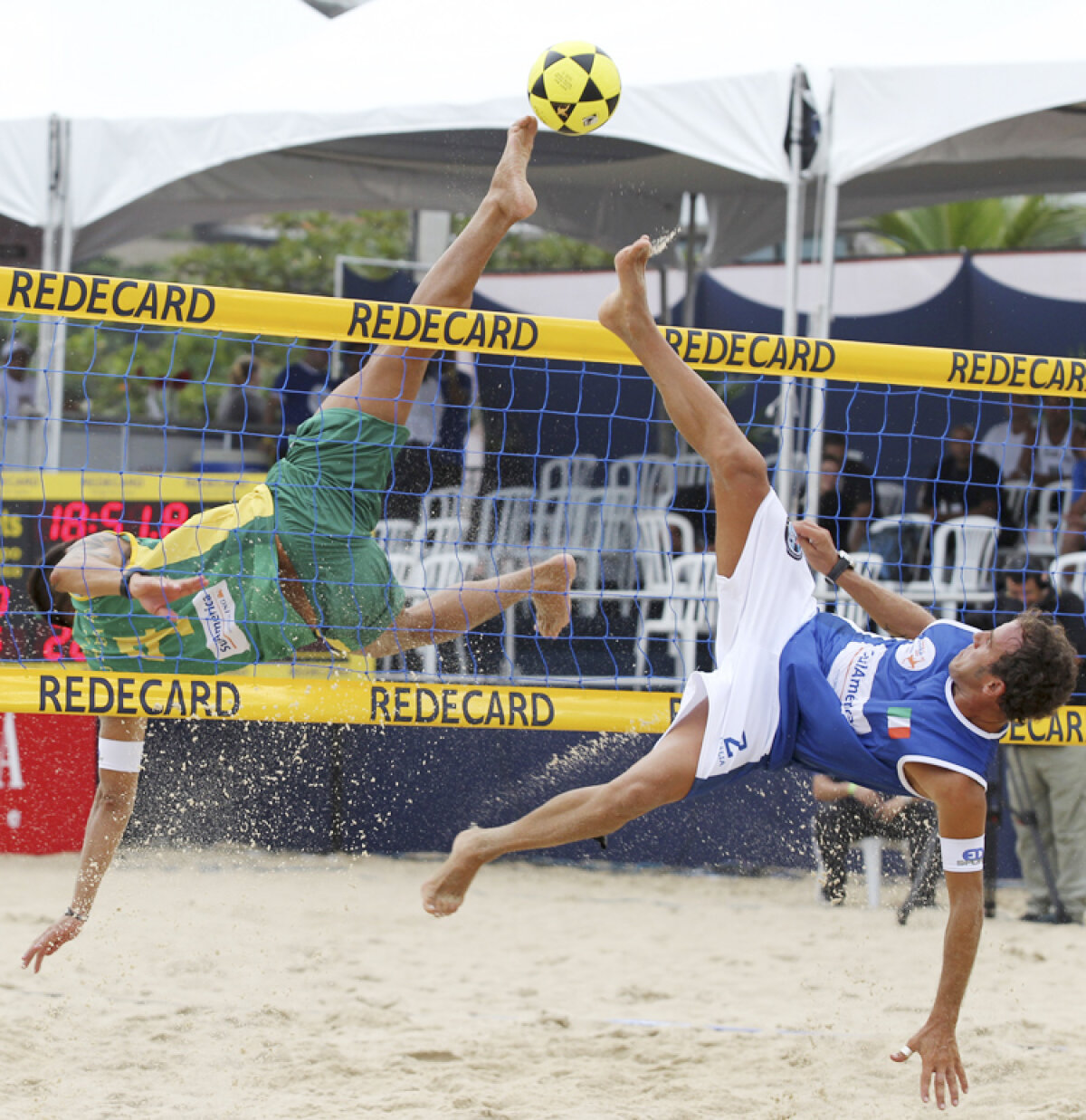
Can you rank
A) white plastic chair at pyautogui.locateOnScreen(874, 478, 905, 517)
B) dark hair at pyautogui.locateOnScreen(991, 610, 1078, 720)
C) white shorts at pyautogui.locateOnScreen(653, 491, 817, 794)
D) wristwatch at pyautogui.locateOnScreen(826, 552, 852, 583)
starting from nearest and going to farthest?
dark hair at pyautogui.locateOnScreen(991, 610, 1078, 720), white shorts at pyautogui.locateOnScreen(653, 491, 817, 794), wristwatch at pyautogui.locateOnScreen(826, 552, 852, 583), white plastic chair at pyautogui.locateOnScreen(874, 478, 905, 517)

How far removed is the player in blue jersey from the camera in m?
3.08

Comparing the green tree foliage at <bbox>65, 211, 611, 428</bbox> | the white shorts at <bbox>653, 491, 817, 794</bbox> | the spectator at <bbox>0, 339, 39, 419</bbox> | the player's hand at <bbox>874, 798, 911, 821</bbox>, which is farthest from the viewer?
the green tree foliage at <bbox>65, 211, 611, 428</bbox>

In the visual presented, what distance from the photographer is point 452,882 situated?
3102 millimetres

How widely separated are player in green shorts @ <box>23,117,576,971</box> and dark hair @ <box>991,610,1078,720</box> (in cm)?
135

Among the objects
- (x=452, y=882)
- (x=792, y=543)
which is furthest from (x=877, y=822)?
(x=452, y=882)

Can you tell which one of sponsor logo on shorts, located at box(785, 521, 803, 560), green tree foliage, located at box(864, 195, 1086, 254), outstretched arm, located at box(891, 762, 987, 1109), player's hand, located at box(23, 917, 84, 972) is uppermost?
green tree foliage, located at box(864, 195, 1086, 254)

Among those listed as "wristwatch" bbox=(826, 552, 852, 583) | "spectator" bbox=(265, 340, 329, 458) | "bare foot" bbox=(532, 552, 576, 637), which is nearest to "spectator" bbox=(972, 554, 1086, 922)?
"wristwatch" bbox=(826, 552, 852, 583)

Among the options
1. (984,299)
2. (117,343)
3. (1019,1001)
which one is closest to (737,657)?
(1019,1001)

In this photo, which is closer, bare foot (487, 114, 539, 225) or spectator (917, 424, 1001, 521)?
bare foot (487, 114, 539, 225)

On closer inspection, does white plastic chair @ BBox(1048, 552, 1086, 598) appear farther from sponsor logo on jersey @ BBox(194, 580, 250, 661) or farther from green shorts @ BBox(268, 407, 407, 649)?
sponsor logo on jersey @ BBox(194, 580, 250, 661)

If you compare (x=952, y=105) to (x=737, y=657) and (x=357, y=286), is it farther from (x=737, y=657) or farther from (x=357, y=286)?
(x=357, y=286)

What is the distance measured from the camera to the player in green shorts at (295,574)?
3.95 metres

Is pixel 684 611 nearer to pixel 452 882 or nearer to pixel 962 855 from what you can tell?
pixel 962 855

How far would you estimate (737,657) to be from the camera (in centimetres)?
335
